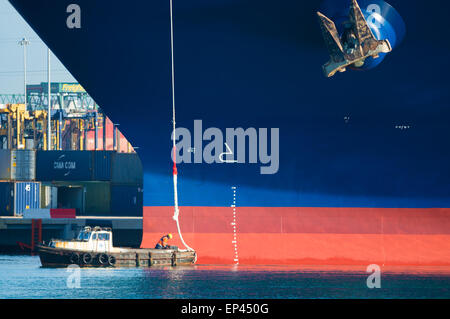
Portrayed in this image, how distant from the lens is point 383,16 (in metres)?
25.8

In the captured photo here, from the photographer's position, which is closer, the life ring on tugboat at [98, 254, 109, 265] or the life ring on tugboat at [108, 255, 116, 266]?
the life ring on tugboat at [108, 255, 116, 266]

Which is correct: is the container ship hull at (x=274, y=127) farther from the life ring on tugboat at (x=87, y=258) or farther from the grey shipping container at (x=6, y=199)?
the grey shipping container at (x=6, y=199)

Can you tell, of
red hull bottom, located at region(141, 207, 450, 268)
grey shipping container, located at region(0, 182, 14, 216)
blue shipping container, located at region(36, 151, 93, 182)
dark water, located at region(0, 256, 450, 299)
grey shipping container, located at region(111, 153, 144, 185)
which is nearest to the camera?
dark water, located at region(0, 256, 450, 299)

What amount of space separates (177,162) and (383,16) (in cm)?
870

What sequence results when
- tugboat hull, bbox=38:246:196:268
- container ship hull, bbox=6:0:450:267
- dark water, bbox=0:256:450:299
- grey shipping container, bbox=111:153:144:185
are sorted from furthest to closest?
grey shipping container, bbox=111:153:144:185 < tugboat hull, bbox=38:246:196:268 < container ship hull, bbox=6:0:450:267 < dark water, bbox=0:256:450:299

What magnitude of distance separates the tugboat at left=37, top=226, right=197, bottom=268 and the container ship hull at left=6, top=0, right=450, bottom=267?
3135 mm

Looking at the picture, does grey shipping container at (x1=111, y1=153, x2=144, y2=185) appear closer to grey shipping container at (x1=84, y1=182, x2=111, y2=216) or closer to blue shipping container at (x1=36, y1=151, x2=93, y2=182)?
grey shipping container at (x1=84, y1=182, x2=111, y2=216)

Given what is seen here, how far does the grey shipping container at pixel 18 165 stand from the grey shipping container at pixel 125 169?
20.0 feet

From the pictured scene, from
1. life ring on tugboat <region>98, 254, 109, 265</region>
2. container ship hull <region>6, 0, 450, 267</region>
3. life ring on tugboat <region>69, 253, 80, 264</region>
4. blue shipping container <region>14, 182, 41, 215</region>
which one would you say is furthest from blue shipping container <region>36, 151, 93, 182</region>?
container ship hull <region>6, 0, 450, 267</region>

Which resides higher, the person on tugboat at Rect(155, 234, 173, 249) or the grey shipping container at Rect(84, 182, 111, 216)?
the grey shipping container at Rect(84, 182, 111, 216)

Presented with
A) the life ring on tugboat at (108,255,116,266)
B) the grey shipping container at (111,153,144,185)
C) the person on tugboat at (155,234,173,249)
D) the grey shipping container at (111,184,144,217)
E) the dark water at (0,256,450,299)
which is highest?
the grey shipping container at (111,153,144,185)

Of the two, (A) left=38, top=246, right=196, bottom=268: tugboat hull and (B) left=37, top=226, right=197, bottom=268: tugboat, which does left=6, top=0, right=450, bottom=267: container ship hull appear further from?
(B) left=37, top=226, right=197, bottom=268: tugboat

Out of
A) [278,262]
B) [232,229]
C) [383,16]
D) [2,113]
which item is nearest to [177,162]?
[232,229]

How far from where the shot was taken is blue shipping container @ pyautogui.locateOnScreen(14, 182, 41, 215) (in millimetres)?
56656
